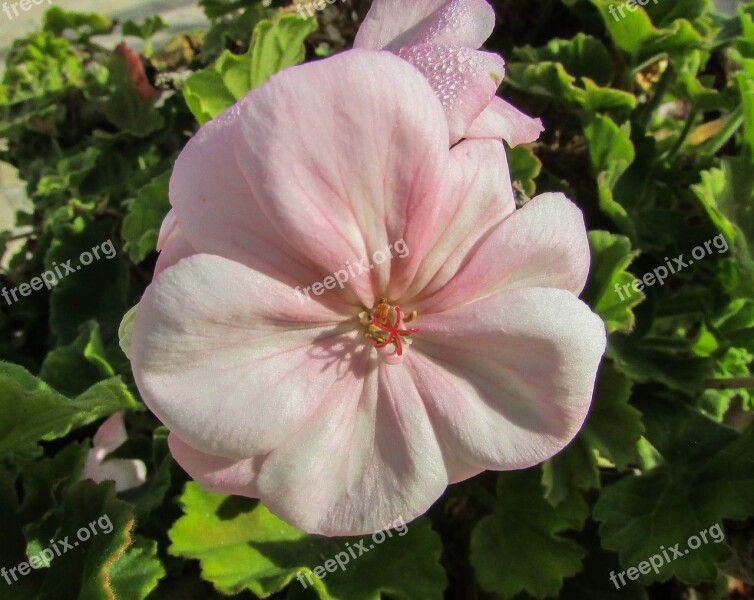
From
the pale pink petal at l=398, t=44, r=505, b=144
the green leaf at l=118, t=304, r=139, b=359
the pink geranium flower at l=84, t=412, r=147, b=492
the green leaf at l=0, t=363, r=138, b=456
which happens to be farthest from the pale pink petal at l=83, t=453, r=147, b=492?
the pale pink petal at l=398, t=44, r=505, b=144

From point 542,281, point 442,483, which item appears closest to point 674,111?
point 542,281

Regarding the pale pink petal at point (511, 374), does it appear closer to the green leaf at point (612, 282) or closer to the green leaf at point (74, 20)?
the green leaf at point (612, 282)

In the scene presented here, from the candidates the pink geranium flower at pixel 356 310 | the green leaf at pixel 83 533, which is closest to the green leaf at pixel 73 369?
the green leaf at pixel 83 533

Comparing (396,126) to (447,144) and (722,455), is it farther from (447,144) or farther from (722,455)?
(722,455)

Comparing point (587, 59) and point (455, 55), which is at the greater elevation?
point (455, 55)
